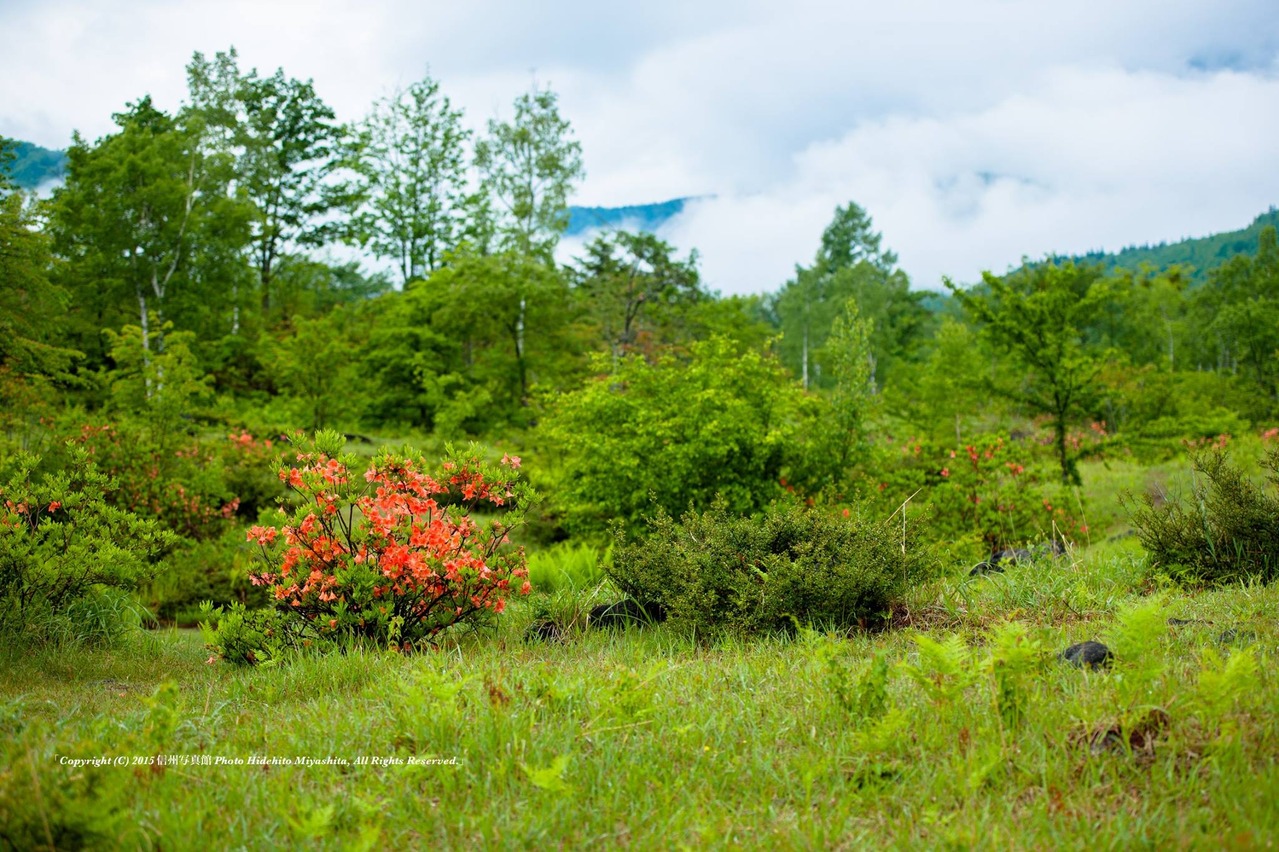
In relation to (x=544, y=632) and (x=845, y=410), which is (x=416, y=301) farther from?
(x=544, y=632)

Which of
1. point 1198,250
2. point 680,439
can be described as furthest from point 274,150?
point 1198,250

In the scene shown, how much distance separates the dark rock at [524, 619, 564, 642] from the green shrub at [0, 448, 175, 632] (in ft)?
8.31

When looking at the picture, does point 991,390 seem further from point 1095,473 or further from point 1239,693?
point 1239,693

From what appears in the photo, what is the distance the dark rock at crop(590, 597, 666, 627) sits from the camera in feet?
16.9

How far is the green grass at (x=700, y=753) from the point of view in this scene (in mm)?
2266

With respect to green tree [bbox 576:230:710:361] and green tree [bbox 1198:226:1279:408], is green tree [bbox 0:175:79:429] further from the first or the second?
green tree [bbox 1198:226:1279:408]

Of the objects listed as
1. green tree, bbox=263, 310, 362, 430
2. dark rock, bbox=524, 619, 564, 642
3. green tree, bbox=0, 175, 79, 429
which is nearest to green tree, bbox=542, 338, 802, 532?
dark rock, bbox=524, 619, 564, 642

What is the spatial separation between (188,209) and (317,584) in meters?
20.5

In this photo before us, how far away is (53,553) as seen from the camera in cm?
503

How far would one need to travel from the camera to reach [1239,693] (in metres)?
2.81

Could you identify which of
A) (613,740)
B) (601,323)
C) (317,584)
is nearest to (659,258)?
(601,323)

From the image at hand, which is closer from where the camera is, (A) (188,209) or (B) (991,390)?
(B) (991,390)

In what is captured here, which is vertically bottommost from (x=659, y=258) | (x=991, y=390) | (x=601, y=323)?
(x=991, y=390)

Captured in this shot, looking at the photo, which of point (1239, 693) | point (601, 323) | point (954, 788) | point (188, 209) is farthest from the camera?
point (601, 323)
